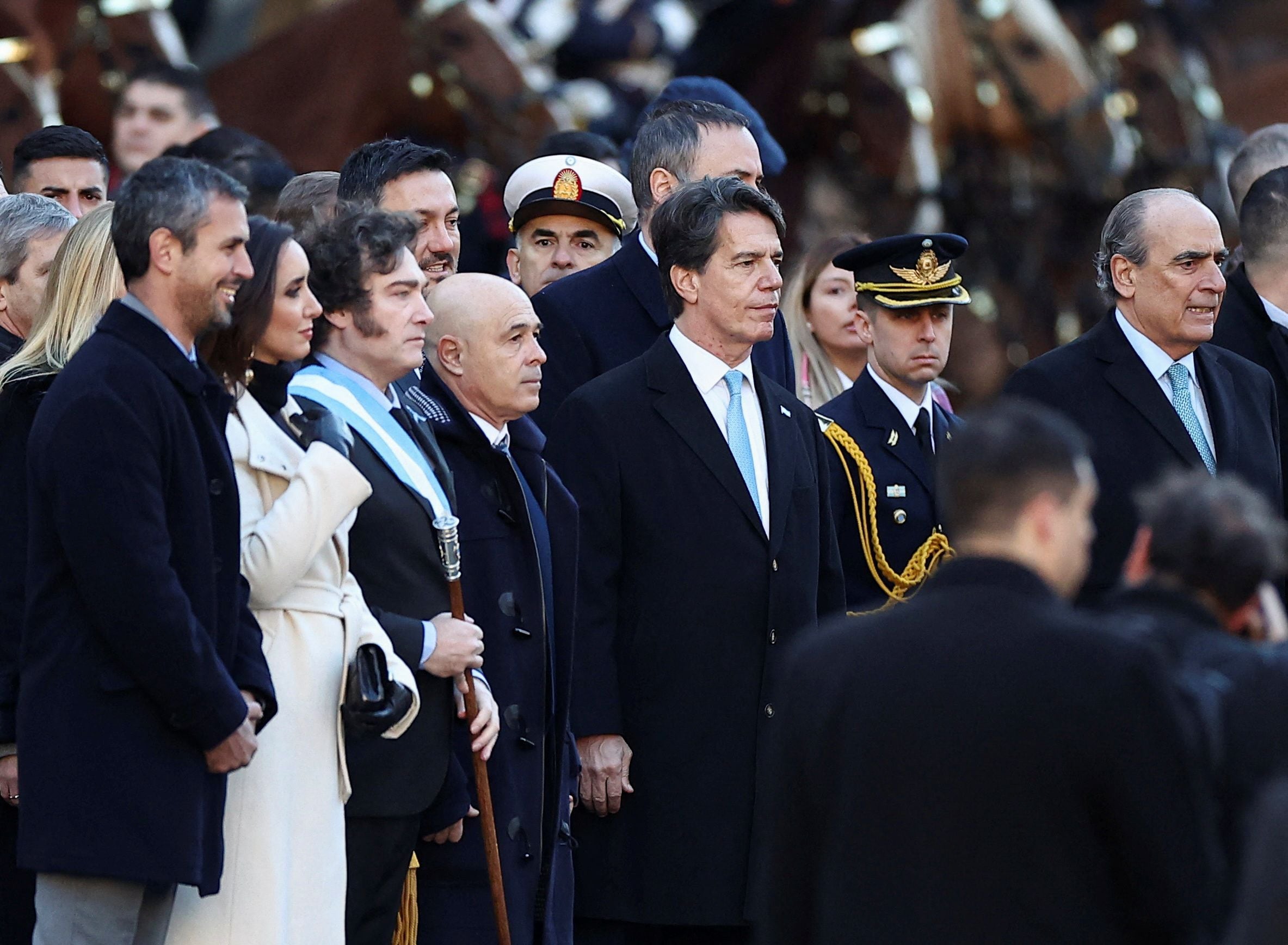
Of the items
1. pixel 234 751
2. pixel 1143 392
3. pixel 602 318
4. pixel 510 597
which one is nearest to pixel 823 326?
pixel 602 318

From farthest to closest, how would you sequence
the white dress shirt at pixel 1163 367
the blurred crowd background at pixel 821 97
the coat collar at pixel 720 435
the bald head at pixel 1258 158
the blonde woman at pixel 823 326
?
the blurred crowd background at pixel 821 97 < the bald head at pixel 1258 158 < the blonde woman at pixel 823 326 < the white dress shirt at pixel 1163 367 < the coat collar at pixel 720 435

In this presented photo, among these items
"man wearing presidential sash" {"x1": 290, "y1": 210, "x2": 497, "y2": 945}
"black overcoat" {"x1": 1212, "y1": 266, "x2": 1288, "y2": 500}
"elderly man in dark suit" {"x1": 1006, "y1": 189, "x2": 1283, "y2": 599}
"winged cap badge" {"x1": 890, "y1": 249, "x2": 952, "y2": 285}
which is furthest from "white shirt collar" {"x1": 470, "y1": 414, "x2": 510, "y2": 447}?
"black overcoat" {"x1": 1212, "y1": 266, "x2": 1288, "y2": 500}

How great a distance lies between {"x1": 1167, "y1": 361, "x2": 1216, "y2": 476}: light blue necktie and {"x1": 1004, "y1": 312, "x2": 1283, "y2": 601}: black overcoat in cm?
2

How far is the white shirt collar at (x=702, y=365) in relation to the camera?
4.95 metres

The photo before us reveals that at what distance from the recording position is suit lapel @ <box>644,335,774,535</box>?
191 inches

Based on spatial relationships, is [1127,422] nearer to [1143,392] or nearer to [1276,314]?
[1143,392]

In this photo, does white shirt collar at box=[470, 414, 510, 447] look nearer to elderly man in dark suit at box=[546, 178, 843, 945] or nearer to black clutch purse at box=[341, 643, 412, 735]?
elderly man in dark suit at box=[546, 178, 843, 945]

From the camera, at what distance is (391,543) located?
171 inches

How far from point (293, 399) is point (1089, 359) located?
2069mm

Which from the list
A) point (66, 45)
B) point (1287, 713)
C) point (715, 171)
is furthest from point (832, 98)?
point (1287, 713)

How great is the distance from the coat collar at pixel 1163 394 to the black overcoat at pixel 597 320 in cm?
84

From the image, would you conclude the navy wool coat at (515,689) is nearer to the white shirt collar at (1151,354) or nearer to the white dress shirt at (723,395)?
the white dress shirt at (723,395)

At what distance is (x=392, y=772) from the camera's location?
165 inches

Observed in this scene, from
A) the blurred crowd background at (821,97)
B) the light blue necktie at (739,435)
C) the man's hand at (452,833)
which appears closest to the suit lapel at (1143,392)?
the light blue necktie at (739,435)
